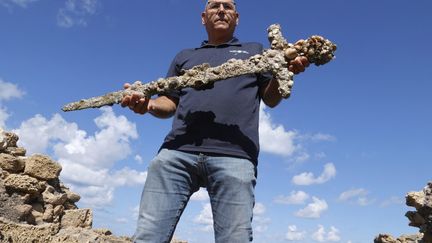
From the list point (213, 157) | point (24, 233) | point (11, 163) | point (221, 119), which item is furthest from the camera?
point (11, 163)

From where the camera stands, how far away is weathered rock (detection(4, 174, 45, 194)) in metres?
10.5

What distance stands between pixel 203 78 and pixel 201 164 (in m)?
0.73

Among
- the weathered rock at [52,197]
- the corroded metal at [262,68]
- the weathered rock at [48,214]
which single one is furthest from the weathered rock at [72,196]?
the corroded metal at [262,68]

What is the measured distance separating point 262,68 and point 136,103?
1097mm

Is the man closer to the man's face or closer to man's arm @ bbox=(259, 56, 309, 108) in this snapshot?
man's arm @ bbox=(259, 56, 309, 108)

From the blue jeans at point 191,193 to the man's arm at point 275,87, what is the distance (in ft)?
2.09

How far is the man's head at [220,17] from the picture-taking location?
4055mm

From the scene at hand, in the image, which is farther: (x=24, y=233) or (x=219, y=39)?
(x=24, y=233)

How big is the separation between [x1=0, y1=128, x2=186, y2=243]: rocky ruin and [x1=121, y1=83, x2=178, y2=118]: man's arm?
19.1 ft

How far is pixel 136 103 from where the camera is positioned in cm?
368

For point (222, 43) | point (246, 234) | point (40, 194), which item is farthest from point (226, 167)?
point (40, 194)

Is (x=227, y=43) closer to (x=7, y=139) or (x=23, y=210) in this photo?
(x=23, y=210)

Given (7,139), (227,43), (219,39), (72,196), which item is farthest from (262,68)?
(72,196)

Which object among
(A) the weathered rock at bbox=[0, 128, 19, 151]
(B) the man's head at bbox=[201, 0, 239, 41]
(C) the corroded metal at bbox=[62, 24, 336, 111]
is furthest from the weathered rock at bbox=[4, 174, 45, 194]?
(B) the man's head at bbox=[201, 0, 239, 41]
